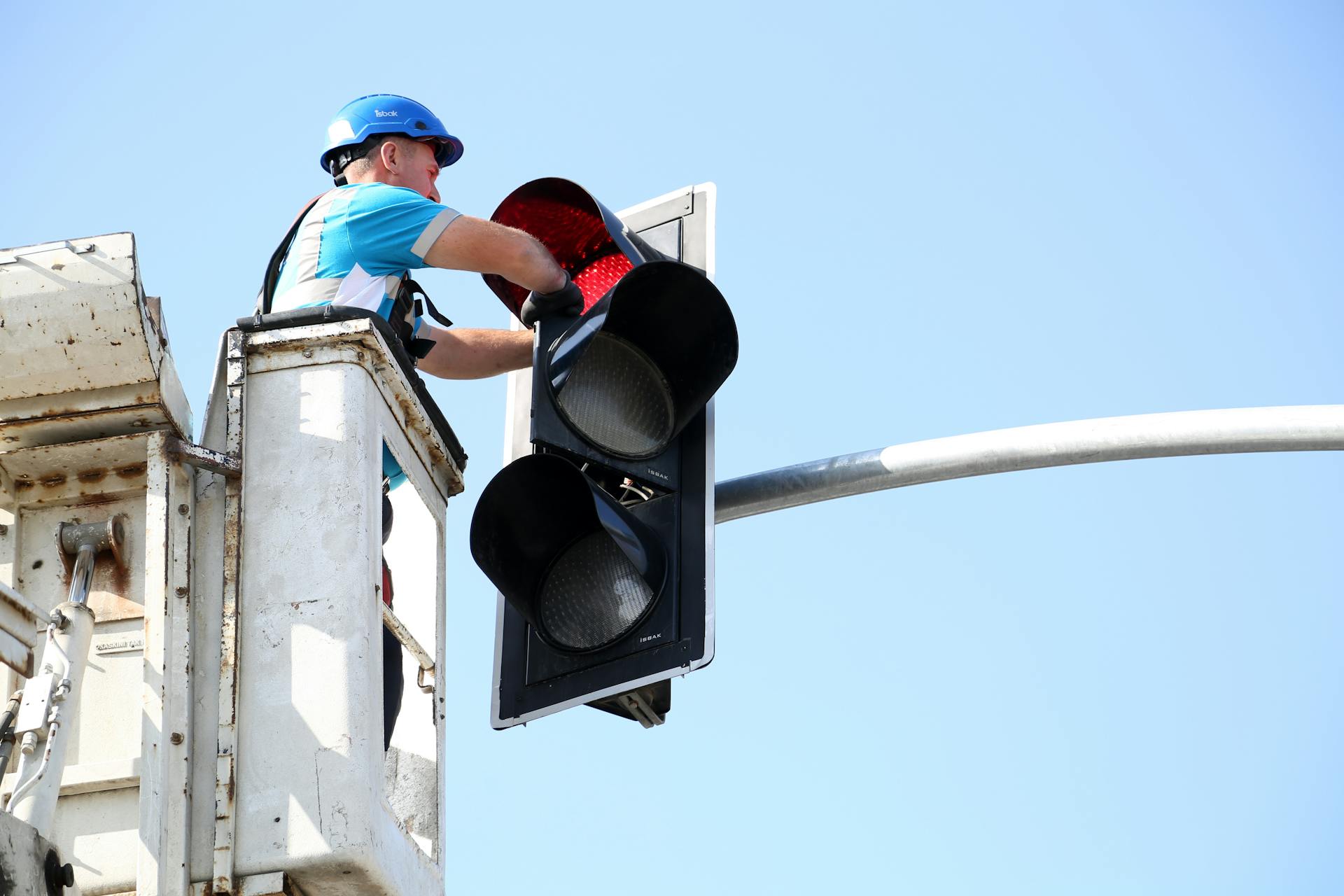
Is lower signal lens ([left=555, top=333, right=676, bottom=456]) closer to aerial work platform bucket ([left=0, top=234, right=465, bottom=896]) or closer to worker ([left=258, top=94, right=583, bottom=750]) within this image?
worker ([left=258, top=94, right=583, bottom=750])

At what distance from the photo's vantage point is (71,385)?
4.81 m

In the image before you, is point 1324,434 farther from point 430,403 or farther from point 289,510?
point 289,510

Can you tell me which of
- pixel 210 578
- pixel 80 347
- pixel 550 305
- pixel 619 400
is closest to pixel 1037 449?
pixel 619 400

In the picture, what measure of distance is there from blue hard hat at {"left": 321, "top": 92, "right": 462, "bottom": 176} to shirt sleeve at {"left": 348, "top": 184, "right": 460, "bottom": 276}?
652 mm

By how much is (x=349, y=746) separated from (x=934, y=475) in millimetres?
2290

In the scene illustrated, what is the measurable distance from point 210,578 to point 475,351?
2.32 meters

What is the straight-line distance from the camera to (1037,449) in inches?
240

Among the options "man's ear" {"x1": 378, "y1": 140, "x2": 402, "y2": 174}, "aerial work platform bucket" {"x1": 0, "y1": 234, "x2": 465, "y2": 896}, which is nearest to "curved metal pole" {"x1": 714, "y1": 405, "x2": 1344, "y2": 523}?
"aerial work platform bucket" {"x1": 0, "y1": 234, "x2": 465, "y2": 896}

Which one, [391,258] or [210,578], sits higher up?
[391,258]

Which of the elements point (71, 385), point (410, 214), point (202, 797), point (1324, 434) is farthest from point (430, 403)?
point (1324, 434)

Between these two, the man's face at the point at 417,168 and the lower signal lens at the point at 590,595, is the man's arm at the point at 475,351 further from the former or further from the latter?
the lower signal lens at the point at 590,595

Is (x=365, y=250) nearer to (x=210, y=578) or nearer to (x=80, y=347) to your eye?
(x=80, y=347)

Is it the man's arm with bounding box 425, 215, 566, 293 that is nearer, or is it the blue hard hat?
the man's arm with bounding box 425, 215, 566, 293

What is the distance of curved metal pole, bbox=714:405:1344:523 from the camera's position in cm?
609
